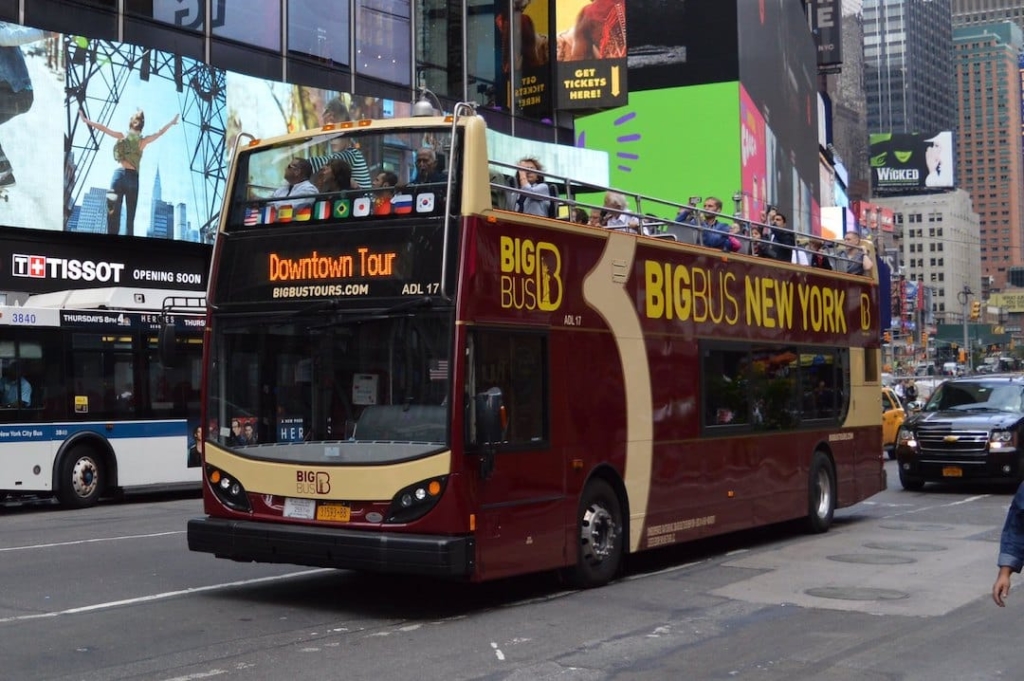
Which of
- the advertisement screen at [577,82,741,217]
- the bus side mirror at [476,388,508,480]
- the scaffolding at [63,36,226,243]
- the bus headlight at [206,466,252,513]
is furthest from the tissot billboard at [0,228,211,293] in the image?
the advertisement screen at [577,82,741,217]

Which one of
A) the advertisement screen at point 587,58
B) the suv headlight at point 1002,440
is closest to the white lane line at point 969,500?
the suv headlight at point 1002,440

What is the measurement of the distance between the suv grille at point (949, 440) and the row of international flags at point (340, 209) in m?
14.0

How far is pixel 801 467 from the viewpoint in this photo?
1531cm

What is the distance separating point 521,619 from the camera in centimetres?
980

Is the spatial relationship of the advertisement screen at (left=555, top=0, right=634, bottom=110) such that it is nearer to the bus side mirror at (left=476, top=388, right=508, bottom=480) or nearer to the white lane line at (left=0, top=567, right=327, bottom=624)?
the white lane line at (left=0, top=567, right=327, bottom=624)

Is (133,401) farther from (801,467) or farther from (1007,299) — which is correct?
(1007,299)

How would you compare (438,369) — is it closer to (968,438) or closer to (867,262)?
(867,262)

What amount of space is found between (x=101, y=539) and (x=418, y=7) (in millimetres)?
24818

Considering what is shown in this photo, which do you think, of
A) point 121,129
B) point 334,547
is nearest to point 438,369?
point 334,547

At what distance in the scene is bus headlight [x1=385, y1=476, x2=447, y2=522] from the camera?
953 cm

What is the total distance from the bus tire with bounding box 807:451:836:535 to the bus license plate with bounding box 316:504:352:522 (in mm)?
7363

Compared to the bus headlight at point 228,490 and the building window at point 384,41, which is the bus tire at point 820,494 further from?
the building window at point 384,41

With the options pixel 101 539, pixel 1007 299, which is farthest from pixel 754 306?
pixel 1007 299

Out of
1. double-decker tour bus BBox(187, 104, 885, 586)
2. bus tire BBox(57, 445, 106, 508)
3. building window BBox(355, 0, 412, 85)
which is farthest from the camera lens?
building window BBox(355, 0, 412, 85)
